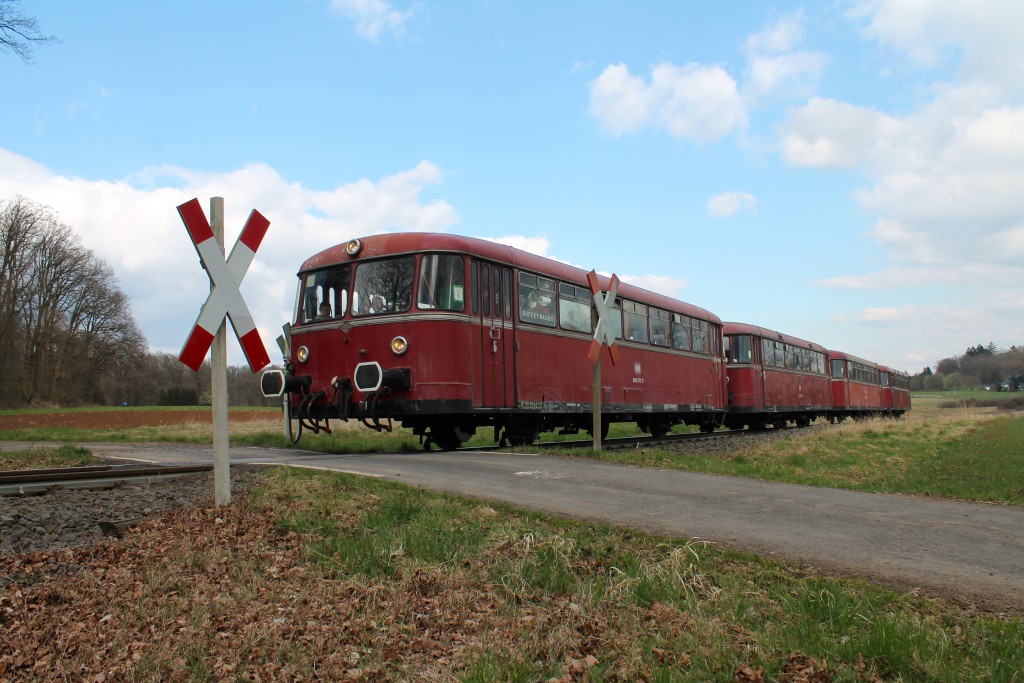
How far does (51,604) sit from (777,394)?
25824mm

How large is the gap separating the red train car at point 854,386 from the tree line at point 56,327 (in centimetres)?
2983

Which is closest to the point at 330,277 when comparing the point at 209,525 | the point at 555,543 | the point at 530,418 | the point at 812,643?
the point at 530,418

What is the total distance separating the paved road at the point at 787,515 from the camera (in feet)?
17.0

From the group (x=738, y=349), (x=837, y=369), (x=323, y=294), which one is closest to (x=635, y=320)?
(x=323, y=294)

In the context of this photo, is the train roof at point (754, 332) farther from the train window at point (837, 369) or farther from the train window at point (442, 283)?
the train window at point (442, 283)

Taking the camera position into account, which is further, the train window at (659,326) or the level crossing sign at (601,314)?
the train window at (659,326)

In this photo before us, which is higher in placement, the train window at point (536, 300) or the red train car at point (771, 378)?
the train window at point (536, 300)

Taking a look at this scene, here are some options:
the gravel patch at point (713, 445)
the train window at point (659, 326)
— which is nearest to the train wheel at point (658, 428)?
the gravel patch at point (713, 445)

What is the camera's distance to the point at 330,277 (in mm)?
13141

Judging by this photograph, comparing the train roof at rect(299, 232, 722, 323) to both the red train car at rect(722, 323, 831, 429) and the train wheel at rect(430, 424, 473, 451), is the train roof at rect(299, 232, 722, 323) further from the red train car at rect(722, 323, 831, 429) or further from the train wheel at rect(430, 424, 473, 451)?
the red train car at rect(722, 323, 831, 429)

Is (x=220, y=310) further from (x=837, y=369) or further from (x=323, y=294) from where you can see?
(x=837, y=369)

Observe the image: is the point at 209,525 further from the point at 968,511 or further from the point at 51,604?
the point at 968,511

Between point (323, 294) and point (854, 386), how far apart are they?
32.7 m

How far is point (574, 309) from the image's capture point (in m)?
15.4
